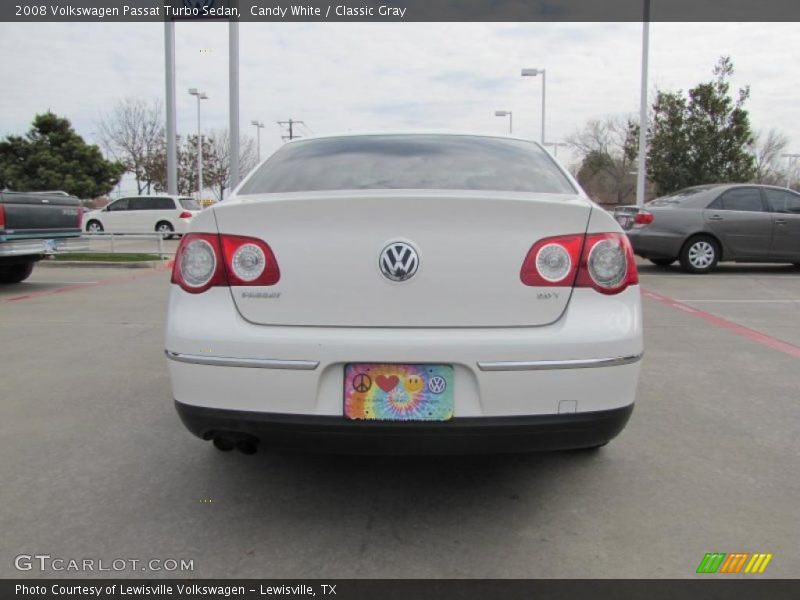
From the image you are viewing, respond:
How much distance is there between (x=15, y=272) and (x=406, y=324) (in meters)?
9.85

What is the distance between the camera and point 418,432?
2.38 m

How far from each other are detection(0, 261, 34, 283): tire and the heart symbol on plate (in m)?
9.56

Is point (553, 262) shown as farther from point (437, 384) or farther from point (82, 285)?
point (82, 285)

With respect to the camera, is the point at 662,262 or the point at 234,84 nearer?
the point at 662,262

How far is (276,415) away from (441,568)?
80 centimetres

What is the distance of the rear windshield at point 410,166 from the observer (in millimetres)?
2945

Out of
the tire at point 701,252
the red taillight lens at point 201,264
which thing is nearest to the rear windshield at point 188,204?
the tire at point 701,252

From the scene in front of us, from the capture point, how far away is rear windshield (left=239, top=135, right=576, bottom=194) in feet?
9.66

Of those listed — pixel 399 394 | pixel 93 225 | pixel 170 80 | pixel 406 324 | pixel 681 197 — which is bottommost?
pixel 399 394

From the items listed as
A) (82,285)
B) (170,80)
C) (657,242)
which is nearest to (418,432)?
(82,285)
